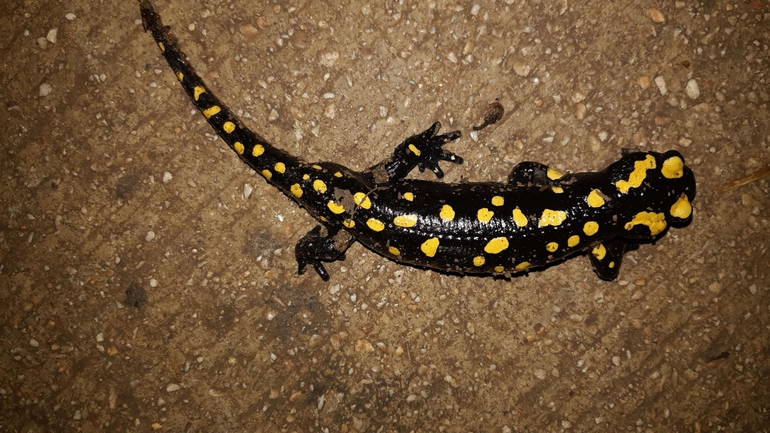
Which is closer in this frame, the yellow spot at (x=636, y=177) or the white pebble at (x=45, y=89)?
the yellow spot at (x=636, y=177)

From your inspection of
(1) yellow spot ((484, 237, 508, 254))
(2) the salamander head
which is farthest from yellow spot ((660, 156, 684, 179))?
(1) yellow spot ((484, 237, 508, 254))

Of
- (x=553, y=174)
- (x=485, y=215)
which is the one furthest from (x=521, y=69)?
(x=485, y=215)

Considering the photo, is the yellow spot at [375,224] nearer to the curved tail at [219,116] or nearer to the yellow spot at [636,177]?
the curved tail at [219,116]

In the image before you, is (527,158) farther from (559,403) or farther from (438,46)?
(559,403)

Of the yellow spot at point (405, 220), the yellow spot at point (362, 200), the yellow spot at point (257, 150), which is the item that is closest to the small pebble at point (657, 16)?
the yellow spot at point (405, 220)

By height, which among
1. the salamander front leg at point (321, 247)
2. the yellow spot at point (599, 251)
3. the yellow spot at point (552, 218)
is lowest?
the yellow spot at point (599, 251)

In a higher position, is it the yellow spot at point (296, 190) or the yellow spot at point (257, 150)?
the yellow spot at point (257, 150)

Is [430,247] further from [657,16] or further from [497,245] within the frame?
[657,16]

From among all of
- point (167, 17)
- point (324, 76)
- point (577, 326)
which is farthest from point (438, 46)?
point (577, 326)
